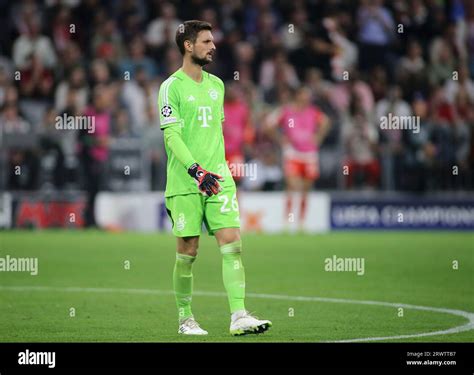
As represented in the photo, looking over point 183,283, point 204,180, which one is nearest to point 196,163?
point 204,180

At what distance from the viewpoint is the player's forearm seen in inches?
375

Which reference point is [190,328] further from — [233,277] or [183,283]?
[233,277]

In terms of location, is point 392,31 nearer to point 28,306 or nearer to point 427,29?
point 427,29

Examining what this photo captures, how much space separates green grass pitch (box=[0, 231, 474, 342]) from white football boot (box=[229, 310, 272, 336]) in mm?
85

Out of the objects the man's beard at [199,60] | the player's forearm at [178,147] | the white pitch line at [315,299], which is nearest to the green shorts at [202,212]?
the player's forearm at [178,147]

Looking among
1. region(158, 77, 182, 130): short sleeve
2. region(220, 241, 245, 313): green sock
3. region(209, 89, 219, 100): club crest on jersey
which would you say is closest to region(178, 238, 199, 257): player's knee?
region(220, 241, 245, 313): green sock

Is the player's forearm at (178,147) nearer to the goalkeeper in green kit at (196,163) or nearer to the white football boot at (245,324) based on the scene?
the goalkeeper in green kit at (196,163)

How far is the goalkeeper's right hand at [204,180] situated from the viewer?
31.0ft

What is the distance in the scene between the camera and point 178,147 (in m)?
9.61

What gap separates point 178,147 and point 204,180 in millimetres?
385

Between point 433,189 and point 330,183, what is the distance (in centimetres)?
206

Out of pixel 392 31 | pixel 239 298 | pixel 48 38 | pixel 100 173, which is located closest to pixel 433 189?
pixel 392 31

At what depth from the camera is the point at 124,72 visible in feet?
81.3
